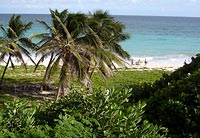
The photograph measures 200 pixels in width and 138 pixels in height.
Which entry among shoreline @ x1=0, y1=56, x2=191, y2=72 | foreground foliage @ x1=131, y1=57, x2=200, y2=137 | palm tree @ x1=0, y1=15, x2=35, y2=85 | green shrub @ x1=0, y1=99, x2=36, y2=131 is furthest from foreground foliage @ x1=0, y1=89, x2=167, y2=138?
shoreline @ x1=0, y1=56, x2=191, y2=72

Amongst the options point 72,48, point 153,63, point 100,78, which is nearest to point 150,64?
point 153,63

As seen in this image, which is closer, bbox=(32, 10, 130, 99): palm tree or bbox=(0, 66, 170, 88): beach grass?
bbox=(32, 10, 130, 99): palm tree

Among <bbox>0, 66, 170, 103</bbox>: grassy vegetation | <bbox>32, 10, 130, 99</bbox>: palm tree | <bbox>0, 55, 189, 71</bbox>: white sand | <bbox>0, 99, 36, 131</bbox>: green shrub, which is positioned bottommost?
<bbox>0, 66, 170, 103</bbox>: grassy vegetation

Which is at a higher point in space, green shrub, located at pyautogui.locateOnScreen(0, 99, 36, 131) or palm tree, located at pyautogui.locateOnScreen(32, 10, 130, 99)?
palm tree, located at pyautogui.locateOnScreen(32, 10, 130, 99)

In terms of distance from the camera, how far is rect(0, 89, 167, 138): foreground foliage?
178 inches

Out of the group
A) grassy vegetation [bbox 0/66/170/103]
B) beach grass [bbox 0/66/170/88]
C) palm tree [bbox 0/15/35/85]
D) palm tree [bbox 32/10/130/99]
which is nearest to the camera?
palm tree [bbox 32/10/130/99]

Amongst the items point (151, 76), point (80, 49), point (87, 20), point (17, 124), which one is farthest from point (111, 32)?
point (17, 124)

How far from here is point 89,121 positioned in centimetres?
489

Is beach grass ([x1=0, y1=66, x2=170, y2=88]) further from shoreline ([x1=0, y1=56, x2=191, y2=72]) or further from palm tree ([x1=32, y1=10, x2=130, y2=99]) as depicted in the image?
palm tree ([x1=32, y1=10, x2=130, y2=99])

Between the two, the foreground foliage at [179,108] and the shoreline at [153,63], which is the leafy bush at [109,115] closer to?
the foreground foliage at [179,108]

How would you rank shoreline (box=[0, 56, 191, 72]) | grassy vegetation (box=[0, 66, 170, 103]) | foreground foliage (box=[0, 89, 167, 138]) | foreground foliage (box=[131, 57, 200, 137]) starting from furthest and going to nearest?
shoreline (box=[0, 56, 191, 72]) → grassy vegetation (box=[0, 66, 170, 103]) → foreground foliage (box=[131, 57, 200, 137]) → foreground foliage (box=[0, 89, 167, 138])

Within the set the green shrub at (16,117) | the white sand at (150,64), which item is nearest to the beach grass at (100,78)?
the white sand at (150,64)

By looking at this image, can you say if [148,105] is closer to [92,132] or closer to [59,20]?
[92,132]

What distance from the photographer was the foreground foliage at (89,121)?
4.52 meters
